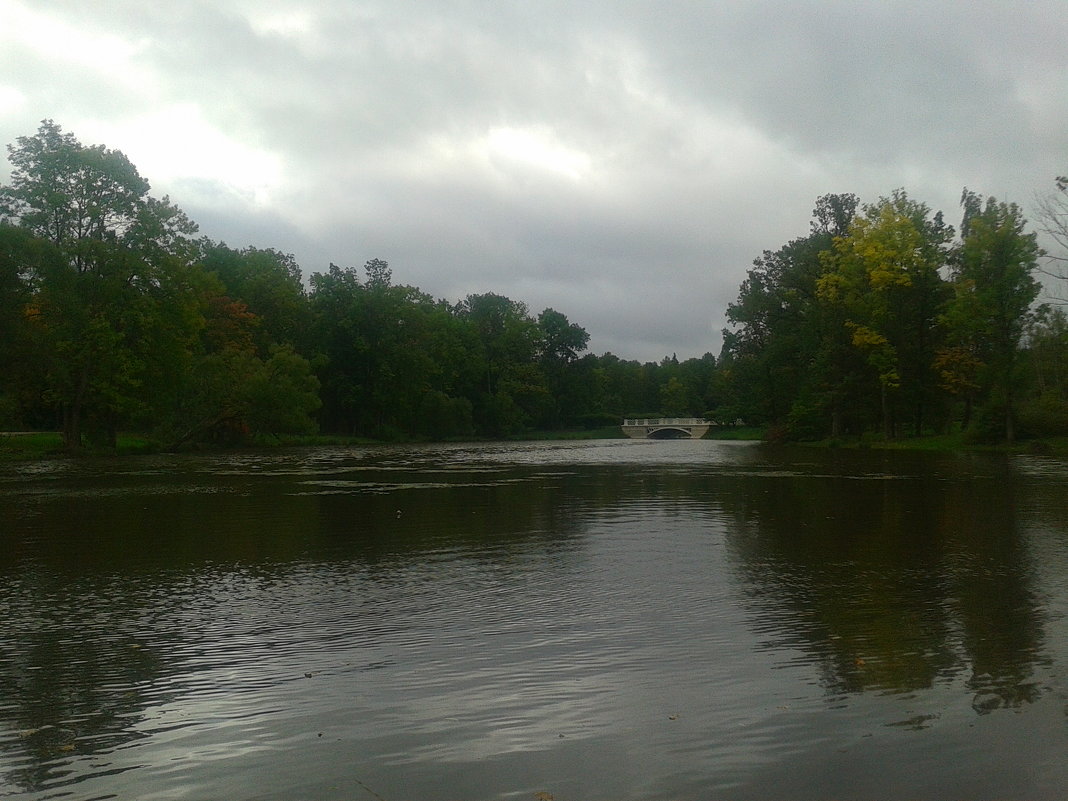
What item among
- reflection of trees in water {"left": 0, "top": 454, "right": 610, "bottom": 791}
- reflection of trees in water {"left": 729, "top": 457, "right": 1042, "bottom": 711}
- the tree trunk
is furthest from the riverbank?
reflection of trees in water {"left": 729, "top": 457, "right": 1042, "bottom": 711}

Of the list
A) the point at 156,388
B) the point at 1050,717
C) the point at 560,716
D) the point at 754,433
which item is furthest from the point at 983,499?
the point at 754,433

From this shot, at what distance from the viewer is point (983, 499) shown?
22891 mm

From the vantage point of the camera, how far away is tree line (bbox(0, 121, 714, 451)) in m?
51.0

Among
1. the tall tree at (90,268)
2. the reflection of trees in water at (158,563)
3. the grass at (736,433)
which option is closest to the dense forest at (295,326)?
the tall tree at (90,268)

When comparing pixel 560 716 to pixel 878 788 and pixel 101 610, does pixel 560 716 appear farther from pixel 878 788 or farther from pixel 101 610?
pixel 101 610

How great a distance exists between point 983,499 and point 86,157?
50.8 m

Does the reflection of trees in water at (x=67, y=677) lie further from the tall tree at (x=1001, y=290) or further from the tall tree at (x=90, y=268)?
the tall tree at (x=1001, y=290)

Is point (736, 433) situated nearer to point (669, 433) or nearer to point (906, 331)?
point (669, 433)

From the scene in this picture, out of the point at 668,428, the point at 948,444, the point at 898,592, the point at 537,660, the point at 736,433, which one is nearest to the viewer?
the point at 537,660

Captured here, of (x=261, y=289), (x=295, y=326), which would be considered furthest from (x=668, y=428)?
(x=261, y=289)

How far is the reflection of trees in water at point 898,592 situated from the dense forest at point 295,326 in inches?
1306

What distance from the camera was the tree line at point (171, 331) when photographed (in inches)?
2007

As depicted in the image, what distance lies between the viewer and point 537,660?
782 cm

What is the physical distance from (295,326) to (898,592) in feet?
307
